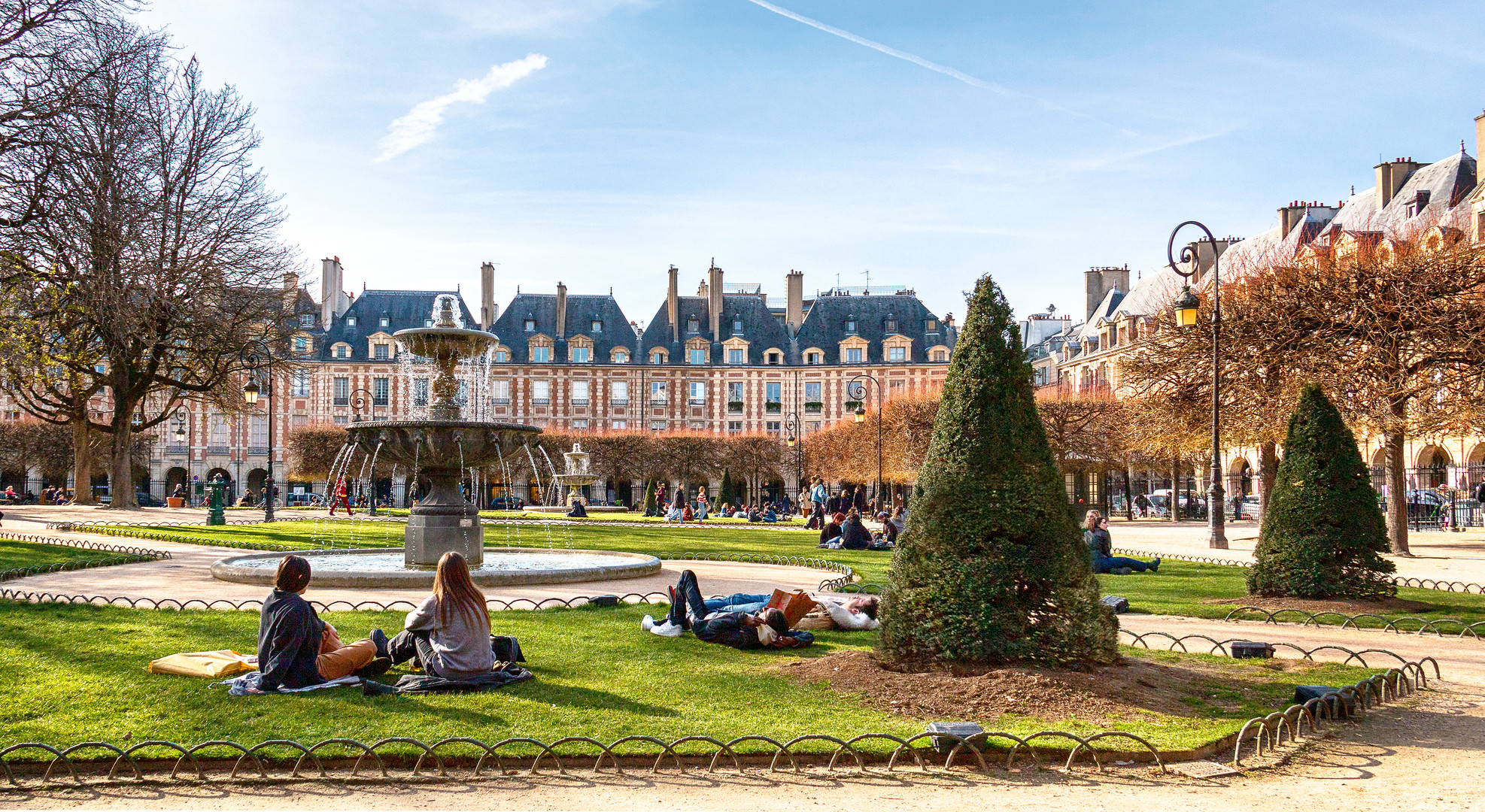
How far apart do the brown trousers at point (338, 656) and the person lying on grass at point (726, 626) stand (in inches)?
93.5

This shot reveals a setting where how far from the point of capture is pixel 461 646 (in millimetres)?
6230

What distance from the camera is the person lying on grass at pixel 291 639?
6039 mm

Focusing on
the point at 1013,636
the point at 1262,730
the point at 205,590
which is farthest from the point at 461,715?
the point at 205,590

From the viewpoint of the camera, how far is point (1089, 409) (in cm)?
3866

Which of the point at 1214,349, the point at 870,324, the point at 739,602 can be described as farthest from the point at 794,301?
the point at 739,602

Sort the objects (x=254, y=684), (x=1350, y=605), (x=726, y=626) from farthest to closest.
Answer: (x=1350, y=605)
(x=726, y=626)
(x=254, y=684)

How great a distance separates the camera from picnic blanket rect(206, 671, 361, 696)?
599 centimetres

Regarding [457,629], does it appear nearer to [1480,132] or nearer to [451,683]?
[451,683]

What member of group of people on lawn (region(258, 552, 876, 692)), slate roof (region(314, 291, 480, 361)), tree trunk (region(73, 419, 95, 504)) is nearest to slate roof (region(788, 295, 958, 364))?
slate roof (region(314, 291, 480, 361))

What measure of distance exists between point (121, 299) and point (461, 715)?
15.6 meters

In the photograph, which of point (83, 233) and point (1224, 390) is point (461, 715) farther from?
point (1224, 390)

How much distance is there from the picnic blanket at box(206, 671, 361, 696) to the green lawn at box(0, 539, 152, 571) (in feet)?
27.7

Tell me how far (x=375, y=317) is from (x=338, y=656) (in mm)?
53915

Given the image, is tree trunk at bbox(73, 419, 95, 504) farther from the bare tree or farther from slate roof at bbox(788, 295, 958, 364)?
slate roof at bbox(788, 295, 958, 364)
